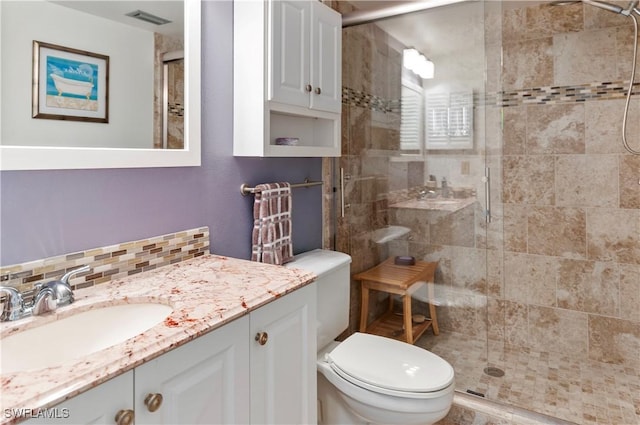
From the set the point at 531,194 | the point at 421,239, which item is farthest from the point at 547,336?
the point at 421,239

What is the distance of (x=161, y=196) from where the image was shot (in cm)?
147

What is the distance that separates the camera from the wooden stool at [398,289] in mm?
2490

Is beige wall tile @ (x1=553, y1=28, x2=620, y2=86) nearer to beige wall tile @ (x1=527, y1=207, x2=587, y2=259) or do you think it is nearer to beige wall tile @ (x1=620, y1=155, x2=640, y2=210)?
beige wall tile @ (x1=620, y1=155, x2=640, y2=210)

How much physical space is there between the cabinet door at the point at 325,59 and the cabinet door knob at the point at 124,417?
1.46 meters

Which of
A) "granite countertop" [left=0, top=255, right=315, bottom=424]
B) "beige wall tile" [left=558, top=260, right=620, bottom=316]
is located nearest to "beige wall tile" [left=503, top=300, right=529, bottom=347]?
"beige wall tile" [left=558, top=260, right=620, bottom=316]

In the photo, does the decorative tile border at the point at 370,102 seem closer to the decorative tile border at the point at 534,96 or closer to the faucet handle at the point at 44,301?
the decorative tile border at the point at 534,96

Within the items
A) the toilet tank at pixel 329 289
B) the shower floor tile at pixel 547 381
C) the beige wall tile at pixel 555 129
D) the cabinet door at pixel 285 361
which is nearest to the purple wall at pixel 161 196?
the toilet tank at pixel 329 289

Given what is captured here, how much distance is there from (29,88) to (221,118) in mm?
700

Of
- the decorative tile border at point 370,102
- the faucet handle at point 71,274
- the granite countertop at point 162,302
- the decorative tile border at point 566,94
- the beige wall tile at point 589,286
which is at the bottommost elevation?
the beige wall tile at point 589,286

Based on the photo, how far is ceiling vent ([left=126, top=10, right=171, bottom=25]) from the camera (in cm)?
136

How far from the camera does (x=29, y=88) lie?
3.64ft

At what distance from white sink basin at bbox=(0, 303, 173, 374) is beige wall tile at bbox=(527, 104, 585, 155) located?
2570 mm

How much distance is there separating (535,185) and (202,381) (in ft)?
8.35

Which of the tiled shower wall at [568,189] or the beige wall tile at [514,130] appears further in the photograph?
the beige wall tile at [514,130]
